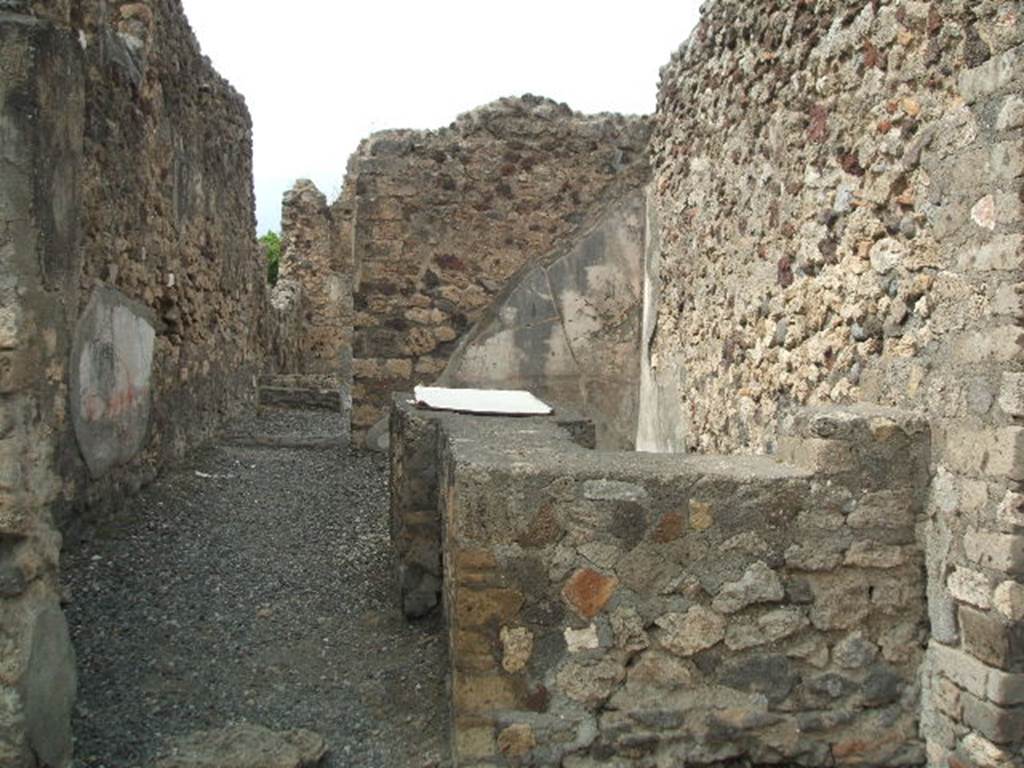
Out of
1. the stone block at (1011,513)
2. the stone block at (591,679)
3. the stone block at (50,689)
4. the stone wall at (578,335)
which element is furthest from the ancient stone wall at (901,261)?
the stone block at (50,689)

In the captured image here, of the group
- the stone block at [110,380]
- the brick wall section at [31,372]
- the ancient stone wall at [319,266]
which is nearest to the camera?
the brick wall section at [31,372]

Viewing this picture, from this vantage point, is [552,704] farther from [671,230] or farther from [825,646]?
[671,230]

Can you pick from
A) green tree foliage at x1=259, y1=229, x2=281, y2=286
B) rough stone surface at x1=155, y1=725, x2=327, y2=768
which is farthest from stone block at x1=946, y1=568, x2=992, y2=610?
green tree foliage at x1=259, y1=229, x2=281, y2=286

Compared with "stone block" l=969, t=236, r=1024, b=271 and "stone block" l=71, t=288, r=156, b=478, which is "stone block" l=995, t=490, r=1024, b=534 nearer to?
"stone block" l=969, t=236, r=1024, b=271

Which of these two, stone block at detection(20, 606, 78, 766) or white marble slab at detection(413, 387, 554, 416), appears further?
white marble slab at detection(413, 387, 554, 416)

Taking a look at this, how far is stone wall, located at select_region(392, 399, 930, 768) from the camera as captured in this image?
2.76 metres

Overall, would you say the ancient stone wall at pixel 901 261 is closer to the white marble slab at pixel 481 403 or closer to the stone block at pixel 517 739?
the white marble slab at pixel 481 403

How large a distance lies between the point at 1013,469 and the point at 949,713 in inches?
30.0

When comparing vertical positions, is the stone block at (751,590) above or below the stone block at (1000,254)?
below

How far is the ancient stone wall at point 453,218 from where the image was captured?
7.00 m

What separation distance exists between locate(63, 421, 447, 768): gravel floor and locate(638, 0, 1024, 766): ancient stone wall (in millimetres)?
1665

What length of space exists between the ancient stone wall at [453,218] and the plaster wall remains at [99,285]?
1365 mm

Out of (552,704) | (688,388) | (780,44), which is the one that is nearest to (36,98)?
(552,704)

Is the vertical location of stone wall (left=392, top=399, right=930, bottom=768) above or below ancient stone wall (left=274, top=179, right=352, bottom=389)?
below
